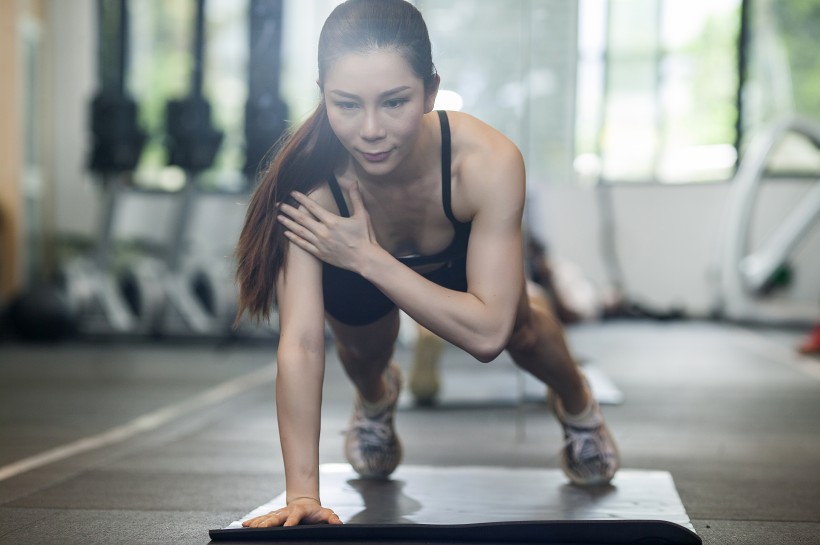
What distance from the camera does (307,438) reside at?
4.86ft

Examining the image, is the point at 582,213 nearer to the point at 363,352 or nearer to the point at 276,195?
the point at 363,352

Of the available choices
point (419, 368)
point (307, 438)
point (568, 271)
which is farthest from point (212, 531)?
point (568, 271)

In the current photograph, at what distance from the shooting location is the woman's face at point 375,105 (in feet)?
4.63

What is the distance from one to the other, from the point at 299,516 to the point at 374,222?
0.51m

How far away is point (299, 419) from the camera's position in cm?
148

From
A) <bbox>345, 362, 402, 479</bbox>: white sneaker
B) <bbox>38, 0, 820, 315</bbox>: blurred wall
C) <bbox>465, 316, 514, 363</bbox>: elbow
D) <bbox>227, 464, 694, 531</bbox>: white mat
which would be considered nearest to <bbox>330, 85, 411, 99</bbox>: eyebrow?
<bbox>465, 316, 514, 363</bbox>: elbow

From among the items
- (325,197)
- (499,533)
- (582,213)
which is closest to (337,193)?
(325,197)

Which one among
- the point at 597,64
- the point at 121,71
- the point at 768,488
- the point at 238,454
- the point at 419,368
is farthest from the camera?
the point at 597,64

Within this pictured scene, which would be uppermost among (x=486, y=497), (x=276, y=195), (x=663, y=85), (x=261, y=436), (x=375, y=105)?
(x=663, y=85)

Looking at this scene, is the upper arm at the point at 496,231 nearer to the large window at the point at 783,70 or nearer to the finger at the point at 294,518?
the finger at the point at 294,518

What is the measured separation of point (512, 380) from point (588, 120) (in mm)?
4546

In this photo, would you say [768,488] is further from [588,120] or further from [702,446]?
[588,120]

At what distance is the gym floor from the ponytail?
0.40m

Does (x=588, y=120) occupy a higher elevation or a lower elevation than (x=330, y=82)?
higher
